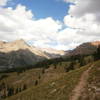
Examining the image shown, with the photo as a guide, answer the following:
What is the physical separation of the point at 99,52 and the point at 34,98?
89042 mm

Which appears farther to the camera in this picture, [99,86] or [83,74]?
[83,74]

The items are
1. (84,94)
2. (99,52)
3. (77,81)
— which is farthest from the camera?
(99,52)

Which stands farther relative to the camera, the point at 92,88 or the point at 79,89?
the point at 79,89

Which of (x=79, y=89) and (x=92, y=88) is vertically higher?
(x=92, y=88)

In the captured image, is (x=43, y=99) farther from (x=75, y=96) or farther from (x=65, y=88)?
(x=75, y=96)

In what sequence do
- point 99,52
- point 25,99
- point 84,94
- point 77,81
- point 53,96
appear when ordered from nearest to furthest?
point 84,94, point 53,96, point 77,81, point 25,99, point 99,52

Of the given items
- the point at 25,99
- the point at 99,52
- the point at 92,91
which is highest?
the point at 99,52

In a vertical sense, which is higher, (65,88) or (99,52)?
(99,52)

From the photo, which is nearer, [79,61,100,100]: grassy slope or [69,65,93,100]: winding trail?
[79,61,100,100]: grassy slope

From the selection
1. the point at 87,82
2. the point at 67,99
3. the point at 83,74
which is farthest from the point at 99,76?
the point at 67,99

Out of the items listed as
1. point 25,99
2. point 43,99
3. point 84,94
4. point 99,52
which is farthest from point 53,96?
point 99,52

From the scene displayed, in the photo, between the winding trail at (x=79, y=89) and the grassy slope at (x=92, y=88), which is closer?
the grassy slope at (x=92, y=88)

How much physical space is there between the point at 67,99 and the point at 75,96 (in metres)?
2.07

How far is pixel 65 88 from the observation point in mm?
53875
